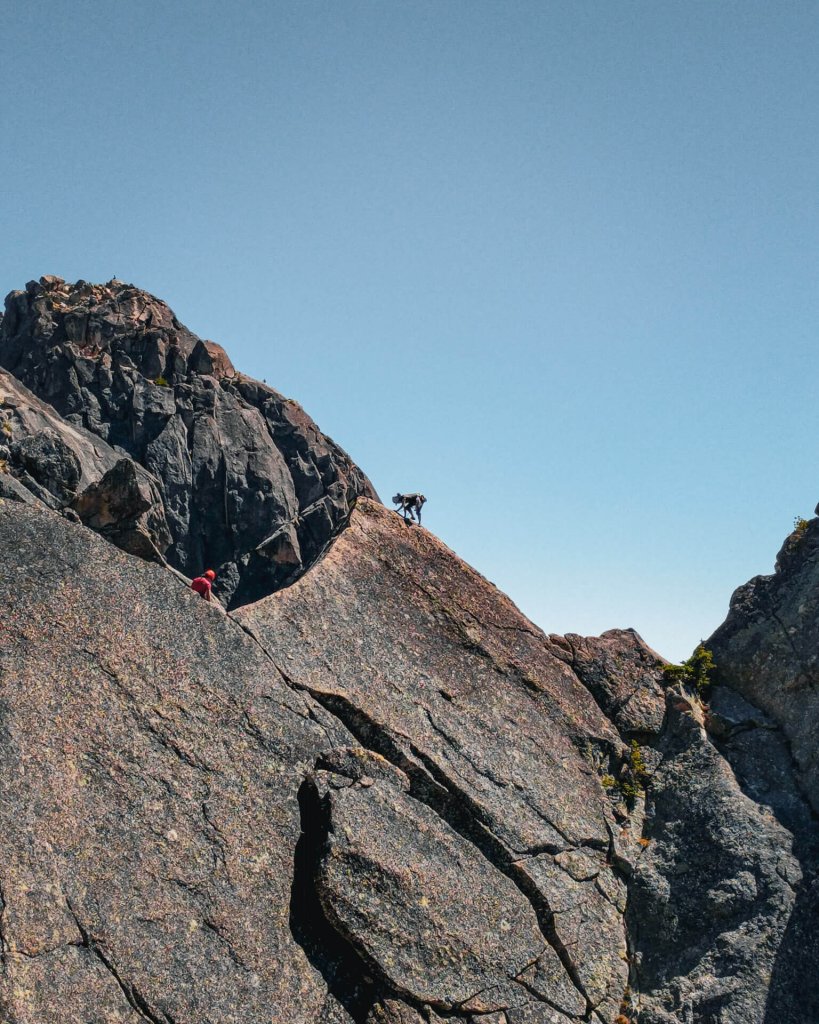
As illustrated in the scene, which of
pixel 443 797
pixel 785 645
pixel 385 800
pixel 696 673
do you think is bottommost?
pixel 385 800

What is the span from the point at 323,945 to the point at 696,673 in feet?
41.8

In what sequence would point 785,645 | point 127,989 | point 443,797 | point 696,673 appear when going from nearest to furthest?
point 127,989, point 443,797, point 785,645, point 696,673

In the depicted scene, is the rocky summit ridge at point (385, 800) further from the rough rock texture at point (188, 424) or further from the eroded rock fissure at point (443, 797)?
the rough rock texture at point (188, 424)

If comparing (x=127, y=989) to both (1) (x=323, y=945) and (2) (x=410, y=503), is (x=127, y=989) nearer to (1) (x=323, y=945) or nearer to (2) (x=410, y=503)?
(1) (x=323, y=945)

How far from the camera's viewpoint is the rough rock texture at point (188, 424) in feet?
347

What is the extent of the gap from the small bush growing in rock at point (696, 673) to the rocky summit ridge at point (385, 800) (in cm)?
13

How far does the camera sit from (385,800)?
647 inches

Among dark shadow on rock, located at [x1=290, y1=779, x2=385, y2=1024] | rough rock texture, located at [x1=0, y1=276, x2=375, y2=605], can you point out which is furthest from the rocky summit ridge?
rough rock texture, located at [x1=0, y1=276, x2=375, y2=605]

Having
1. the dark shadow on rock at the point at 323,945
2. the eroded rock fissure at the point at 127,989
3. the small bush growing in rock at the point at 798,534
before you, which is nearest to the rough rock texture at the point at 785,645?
the small bush growing in rock at the point at 798,534

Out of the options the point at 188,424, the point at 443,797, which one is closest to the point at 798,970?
the point at 443,797

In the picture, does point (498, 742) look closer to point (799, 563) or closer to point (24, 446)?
point (799, 563)

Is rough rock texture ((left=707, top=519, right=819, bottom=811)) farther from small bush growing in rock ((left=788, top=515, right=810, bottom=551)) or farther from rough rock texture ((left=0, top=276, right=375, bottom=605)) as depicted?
rough rock texture ((left=0, top=276, right=375, bottom=605))

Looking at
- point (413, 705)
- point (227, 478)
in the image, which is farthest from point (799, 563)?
point (227, 478)

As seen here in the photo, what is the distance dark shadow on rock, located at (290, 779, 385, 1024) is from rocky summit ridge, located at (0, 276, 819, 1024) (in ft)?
0.12
